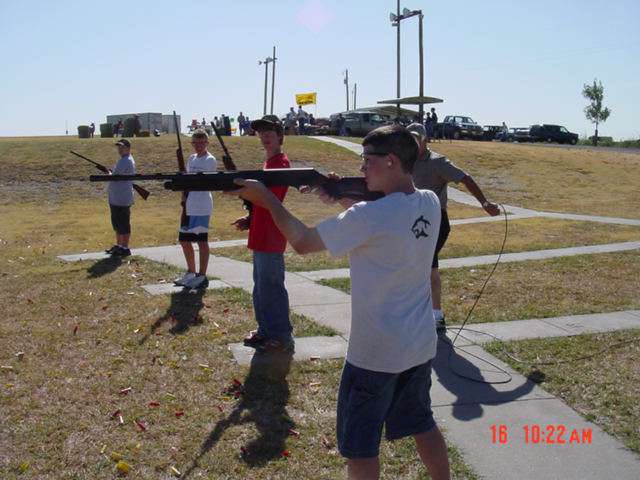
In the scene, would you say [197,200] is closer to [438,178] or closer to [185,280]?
[185,280]

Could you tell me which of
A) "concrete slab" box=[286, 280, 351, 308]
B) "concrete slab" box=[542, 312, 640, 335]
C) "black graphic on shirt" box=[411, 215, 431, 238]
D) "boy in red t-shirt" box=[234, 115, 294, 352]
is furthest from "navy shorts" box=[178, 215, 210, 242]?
"black graphic on shirt" box=[411, 215, 431, 238]

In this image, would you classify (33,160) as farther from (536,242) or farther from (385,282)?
(385,282)

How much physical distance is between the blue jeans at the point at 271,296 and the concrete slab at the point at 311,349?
0.19m

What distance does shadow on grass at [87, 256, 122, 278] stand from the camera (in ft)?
31.1

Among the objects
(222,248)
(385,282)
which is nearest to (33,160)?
(222,248)

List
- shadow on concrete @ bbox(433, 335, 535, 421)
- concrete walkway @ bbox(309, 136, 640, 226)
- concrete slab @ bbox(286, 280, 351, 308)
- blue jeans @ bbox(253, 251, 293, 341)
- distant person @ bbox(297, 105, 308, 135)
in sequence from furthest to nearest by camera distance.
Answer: distant person @ bbox(297, 105, 308, 135) < concrete walkway @ bbox(309, 136, 640, 226) < concrete slab @ bbox(286, 280, 351, 308) < blue jeans @ bbox(253, 251, 293, 341) < shadow on concrete @ bbox(433, 335, 535, 421)

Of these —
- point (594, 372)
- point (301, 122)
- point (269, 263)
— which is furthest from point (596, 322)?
point (301, 122)

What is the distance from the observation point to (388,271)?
287 cm

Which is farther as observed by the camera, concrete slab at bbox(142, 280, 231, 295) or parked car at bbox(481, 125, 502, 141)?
parked car at bbox(481, 125, 502, 141)

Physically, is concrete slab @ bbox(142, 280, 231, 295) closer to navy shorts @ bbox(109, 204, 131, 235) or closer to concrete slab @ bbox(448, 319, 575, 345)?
navy shorts @ bbox(109, 204, 131, 235)

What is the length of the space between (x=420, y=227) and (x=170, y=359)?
3.44m

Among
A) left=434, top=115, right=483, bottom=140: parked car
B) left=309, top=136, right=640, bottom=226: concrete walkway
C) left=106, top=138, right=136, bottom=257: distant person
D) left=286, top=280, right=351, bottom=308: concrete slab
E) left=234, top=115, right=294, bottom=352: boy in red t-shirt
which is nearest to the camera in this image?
left=234, top=115, right=294, bottom=352: boy in red t-shirt

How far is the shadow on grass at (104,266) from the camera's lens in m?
9.49

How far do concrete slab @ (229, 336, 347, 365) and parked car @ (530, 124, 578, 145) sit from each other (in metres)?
47.5
